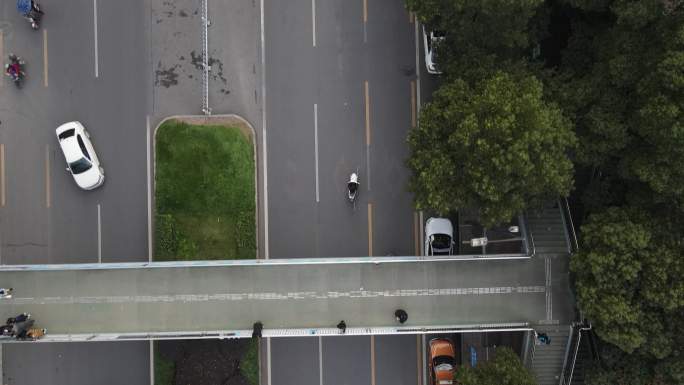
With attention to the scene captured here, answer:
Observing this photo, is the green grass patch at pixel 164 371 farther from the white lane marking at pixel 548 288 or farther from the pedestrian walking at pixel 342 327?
the white lane marking at pixel 548 288

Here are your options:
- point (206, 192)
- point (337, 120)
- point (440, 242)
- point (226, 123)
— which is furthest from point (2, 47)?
point (440, 242)

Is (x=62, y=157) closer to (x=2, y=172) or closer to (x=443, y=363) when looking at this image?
(x=2, y=172)

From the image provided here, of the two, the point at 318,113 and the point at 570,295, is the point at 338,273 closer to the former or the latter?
the point at 318,113

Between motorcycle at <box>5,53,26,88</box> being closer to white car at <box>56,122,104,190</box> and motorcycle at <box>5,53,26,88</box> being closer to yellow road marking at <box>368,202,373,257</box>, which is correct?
white car at <box>56,122,104,190</box>

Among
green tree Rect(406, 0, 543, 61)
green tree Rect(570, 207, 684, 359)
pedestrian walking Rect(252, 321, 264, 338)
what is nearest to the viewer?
green tree Rect(406, 0, 543, 61)

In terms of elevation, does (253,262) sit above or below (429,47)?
below

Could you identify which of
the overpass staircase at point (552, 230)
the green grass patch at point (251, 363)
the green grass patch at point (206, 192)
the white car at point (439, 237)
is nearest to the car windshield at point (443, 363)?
the white car at point (439, 237)

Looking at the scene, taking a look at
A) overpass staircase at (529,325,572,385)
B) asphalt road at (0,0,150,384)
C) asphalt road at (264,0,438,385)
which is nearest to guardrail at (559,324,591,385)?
overpass staircase at (529,325,572,385)
